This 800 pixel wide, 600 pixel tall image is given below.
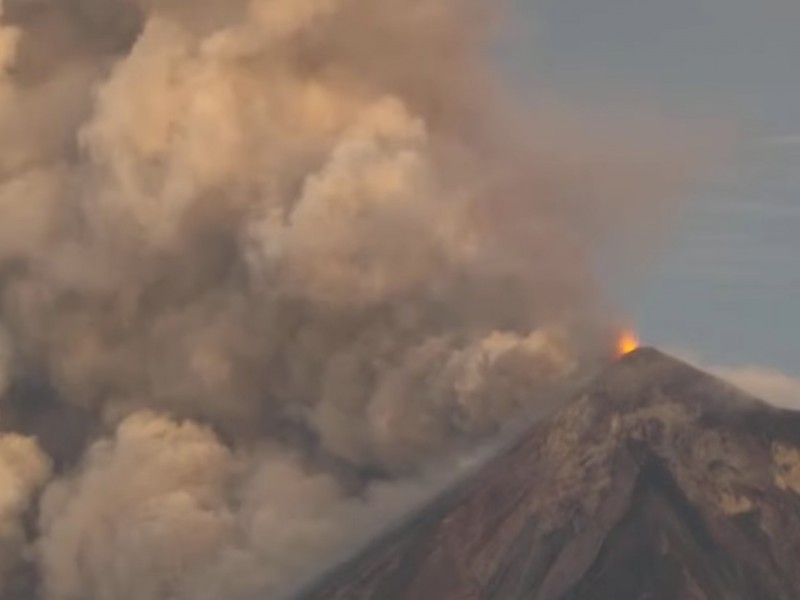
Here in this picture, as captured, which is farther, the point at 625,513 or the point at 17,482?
the point at 17,482

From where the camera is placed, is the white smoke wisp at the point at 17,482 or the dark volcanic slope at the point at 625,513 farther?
the white smoke wisp at the point at 17,482

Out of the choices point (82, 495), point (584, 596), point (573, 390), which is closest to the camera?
point (584, 596)

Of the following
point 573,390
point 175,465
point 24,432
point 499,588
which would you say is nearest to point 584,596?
point 499,588

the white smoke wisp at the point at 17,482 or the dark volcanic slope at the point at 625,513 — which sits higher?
the white smoke wisp at the point at 17,482

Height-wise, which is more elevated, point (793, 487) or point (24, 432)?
point (24, 432)

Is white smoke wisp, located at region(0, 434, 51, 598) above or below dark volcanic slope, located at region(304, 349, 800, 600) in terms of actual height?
above

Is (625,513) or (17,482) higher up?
(17,482)

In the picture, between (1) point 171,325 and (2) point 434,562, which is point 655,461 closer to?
(2) point 434,562

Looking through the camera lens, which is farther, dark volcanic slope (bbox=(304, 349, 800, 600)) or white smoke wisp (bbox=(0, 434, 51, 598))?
white smoke wisp (bbox=(0, 434, 51, 598))
